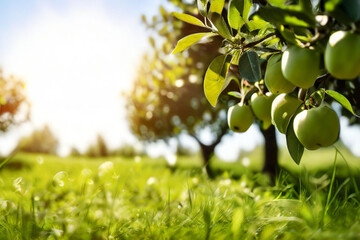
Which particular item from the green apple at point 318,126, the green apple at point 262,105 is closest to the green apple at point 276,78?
the green apple at point 318,126

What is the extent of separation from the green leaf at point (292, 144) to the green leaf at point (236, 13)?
433mm

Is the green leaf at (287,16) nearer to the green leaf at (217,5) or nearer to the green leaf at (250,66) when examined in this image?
the green leaf at (250,66)

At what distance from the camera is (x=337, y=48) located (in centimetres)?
84

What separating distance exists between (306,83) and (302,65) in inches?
2.8

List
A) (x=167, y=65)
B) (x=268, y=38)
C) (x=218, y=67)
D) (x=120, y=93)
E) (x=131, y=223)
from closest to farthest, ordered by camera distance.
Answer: (x=268, y=38) < (x=218, y=67) < (x=131, y=223) < (x=167, y=65) < (x=120, y=93)

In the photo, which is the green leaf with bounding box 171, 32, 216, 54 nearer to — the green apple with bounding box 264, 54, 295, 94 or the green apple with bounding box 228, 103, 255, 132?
the green apple with bounding box 264, 54, 295, 94

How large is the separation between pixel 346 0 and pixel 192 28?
351cm

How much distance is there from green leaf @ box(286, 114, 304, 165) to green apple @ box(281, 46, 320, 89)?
0.30 m

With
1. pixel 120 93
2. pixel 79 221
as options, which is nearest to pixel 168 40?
pixel 120 93

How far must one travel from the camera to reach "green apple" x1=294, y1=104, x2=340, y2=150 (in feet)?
3.56

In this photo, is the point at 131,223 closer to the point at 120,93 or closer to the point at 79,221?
the point at 79,221

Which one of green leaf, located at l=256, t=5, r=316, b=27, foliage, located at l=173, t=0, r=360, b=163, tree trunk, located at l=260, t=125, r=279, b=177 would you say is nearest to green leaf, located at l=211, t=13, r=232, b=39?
foliage, located at l=173, t=0, r=360, b=163

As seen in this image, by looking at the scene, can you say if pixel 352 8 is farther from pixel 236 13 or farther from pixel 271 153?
pixel 271 153

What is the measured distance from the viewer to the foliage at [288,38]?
0.86m
